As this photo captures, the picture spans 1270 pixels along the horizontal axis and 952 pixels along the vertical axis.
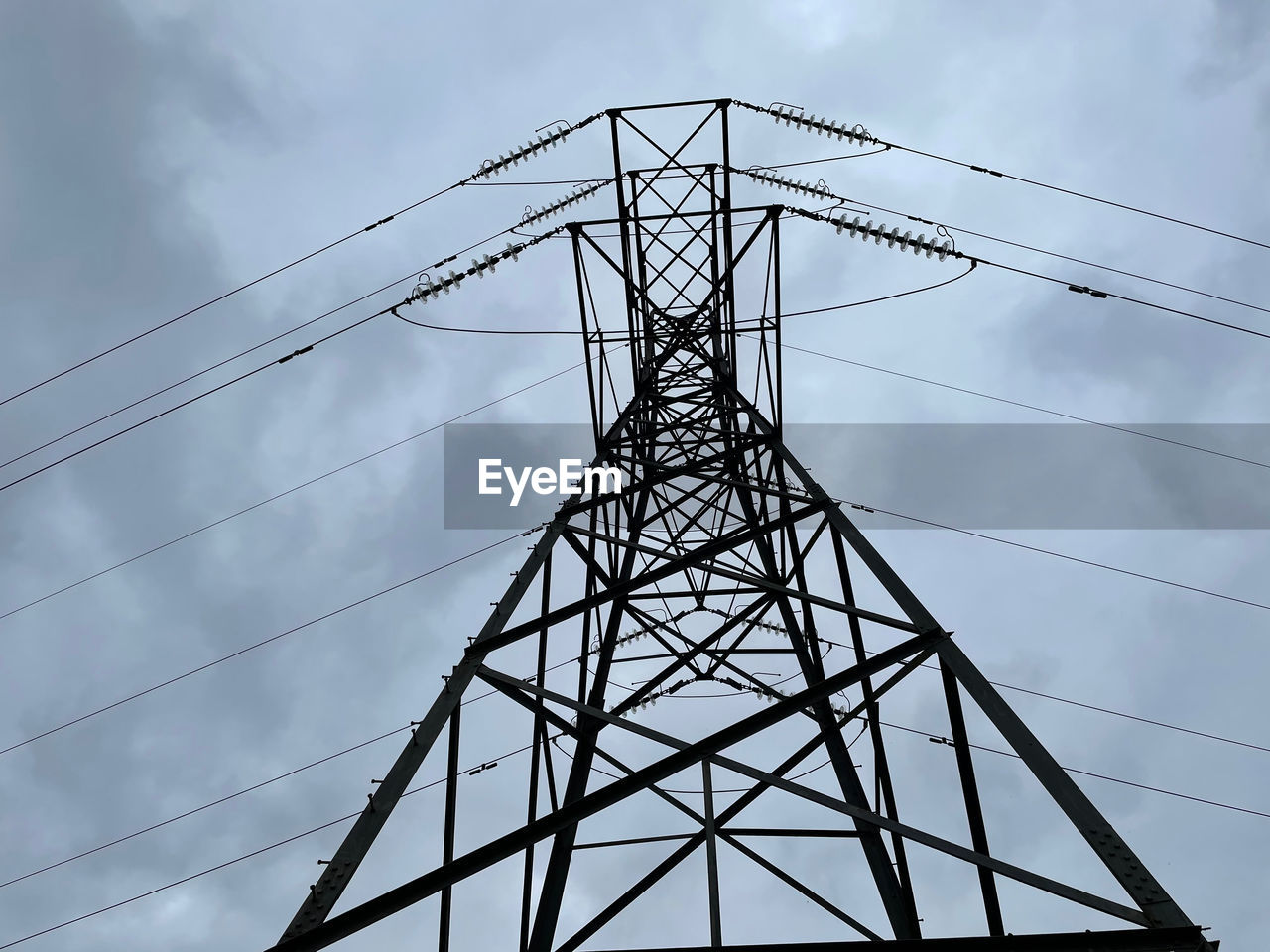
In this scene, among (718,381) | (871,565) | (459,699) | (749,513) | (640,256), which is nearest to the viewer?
(459,699)

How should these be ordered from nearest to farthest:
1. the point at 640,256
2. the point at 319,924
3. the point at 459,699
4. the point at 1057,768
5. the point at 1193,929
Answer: the point at 1193,929, the point at 319,924, the point at 1057,768, the point at 459,699, the point at 640,256

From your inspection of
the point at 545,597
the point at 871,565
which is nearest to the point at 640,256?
the point at 545,597

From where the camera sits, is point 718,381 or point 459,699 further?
point 718,381

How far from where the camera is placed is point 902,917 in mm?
6508

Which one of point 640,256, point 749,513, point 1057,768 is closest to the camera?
point 1057,768

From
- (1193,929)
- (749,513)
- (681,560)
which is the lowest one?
(1193,929)

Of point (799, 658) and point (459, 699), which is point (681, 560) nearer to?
point (799, 658)

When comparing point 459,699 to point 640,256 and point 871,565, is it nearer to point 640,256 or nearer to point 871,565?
point 871,565

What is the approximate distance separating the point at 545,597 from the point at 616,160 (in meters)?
8.03

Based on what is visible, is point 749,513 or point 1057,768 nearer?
point 1057,768

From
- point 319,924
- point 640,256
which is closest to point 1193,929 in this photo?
point 319,924

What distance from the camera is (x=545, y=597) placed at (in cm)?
879

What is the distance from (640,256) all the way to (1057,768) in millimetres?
10490

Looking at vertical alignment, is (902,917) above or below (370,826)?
below
